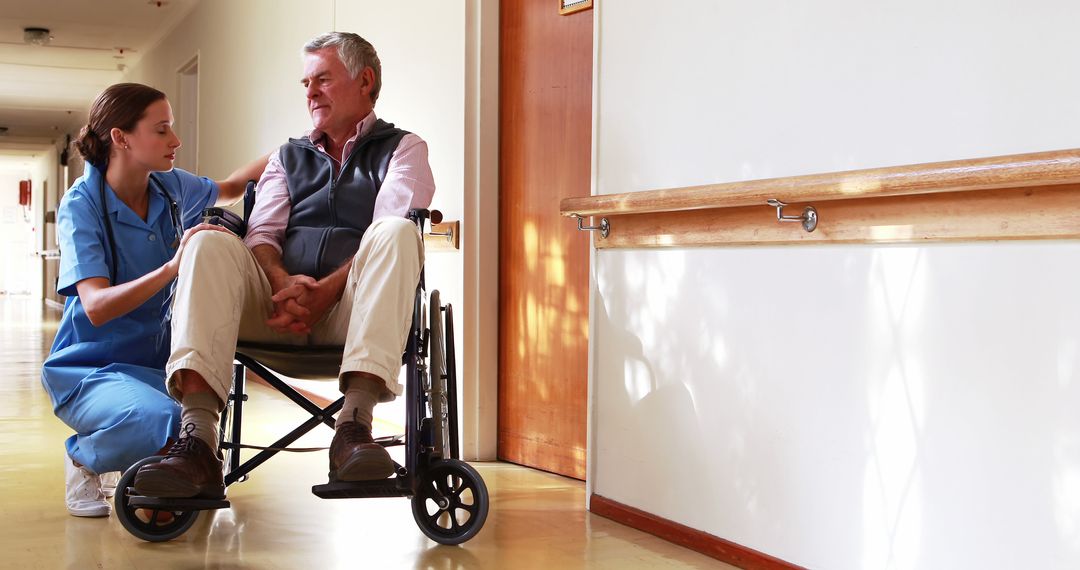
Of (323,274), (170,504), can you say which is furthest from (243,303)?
(170,504)

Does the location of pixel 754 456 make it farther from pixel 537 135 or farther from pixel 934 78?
pixel 537 135

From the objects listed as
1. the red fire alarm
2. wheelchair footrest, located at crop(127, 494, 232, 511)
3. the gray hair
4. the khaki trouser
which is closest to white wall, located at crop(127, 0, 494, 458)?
the gray hair

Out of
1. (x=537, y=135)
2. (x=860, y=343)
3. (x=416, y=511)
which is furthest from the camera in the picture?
(x=537, y=135)

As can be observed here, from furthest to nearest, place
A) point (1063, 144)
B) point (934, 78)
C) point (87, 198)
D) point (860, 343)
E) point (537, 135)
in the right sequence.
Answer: point (537, 135), point (87, 198), point (860, 343), point (934, 78), point (1063, 144)

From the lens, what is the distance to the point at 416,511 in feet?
8.84

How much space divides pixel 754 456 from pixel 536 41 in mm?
1962

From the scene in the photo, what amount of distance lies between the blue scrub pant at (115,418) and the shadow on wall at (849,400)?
1249 mm

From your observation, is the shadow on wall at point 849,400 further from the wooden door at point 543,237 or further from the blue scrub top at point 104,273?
the blue scrub top at point 104,273

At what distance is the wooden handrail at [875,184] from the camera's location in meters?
1.72

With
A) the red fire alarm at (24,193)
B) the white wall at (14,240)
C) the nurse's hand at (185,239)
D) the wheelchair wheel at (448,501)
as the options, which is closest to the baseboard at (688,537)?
the wheelchair wheel at (448,501)

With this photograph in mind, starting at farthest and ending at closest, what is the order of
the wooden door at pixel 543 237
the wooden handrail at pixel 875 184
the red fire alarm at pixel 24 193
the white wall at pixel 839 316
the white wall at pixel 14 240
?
the red fire alarm at pixel 24 193 < the white wall at pixel 14 240 < the wooden door at pixel 543 237 < the white wall at pixel 839 316 < the wooden handrail at pixel 875 184

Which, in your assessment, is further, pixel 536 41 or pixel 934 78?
pixel 536 41

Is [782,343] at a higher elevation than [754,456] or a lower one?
higher

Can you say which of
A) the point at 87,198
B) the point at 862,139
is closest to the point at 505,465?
the point at 87,198
